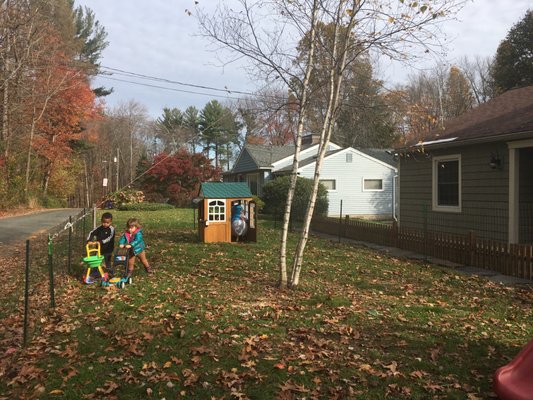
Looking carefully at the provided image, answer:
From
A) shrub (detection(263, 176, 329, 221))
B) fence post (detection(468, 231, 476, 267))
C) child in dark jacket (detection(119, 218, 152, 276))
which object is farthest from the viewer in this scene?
shrub (detection(263, 176, 329, 221))

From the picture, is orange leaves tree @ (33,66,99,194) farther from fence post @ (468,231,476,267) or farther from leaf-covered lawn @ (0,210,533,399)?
fence post @ (468,231,476,267)

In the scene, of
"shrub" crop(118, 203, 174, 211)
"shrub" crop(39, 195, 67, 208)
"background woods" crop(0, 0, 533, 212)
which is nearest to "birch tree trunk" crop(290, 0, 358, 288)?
"background woods" crop(0, 0, 533, 212)

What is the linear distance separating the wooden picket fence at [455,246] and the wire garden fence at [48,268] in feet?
26.2

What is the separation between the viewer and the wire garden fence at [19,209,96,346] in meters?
5.27

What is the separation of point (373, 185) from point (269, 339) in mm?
22257

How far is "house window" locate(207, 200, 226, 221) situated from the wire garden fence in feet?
11.4

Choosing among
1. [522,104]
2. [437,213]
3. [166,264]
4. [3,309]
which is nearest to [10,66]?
[166,264]

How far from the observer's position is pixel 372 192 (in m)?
26.1

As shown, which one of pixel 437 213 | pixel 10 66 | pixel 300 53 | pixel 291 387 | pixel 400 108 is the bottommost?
pixel 291 387

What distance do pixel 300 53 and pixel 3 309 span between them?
5.92 meters

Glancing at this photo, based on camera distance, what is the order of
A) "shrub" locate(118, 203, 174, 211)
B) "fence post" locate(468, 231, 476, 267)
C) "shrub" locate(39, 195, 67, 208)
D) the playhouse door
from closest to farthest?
"fence post" locate(468, 231, 476, 267) < the playhouse door < "shrub" locate(118, 203, 174, 211) < "shrub" locate(39, 195, 67, 208)

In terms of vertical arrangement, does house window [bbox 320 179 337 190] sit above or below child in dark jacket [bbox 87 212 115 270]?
above

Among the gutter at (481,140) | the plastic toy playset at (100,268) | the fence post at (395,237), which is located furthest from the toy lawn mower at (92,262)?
the fence post at (395,237)

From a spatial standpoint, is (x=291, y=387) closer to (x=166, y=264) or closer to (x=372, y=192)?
(x=166, y=264)
